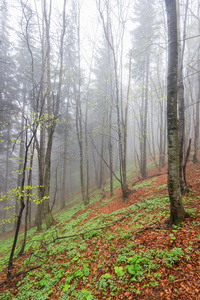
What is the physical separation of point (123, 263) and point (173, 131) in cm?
377

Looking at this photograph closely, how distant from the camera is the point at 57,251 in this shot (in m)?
5.27

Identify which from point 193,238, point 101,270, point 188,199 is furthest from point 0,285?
point 188,199

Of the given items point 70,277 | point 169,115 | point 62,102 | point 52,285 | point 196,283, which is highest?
point 62,102

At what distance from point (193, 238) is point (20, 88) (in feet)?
56.9

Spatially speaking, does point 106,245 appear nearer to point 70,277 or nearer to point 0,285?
point 70,277

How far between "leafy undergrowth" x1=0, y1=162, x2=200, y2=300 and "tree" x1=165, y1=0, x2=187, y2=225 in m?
0.46

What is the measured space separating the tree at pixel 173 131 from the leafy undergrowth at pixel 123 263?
46 cm

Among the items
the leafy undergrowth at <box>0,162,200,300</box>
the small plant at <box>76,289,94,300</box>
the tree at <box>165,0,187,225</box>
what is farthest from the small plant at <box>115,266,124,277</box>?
the tree at <box>165,0,187,225</box>

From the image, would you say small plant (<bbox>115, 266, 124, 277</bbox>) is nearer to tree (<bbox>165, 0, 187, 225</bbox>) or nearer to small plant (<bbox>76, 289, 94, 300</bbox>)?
small plant (<bbox>76, 289, 94, 300</bbox>)

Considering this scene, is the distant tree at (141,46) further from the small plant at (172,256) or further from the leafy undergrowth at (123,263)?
the small plant at (172,256)

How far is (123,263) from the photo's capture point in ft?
11.3

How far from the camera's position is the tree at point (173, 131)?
149 inches

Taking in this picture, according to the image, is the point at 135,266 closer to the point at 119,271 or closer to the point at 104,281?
the point at 119,271

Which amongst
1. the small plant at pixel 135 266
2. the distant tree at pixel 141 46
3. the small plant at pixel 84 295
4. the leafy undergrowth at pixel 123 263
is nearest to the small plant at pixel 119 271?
the leafy undergrowth at pixel 123 263
